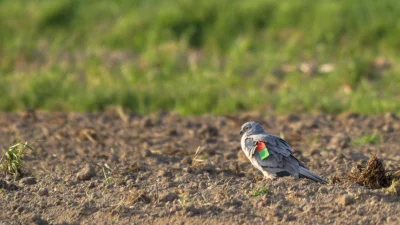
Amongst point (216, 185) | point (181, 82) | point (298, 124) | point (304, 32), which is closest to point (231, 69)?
point (181, 82)

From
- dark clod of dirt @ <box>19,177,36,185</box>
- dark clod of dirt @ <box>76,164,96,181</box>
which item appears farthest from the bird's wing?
dark clod of dirt @ <box>19,177,36,185</box>

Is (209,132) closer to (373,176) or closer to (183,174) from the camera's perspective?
(183,174)

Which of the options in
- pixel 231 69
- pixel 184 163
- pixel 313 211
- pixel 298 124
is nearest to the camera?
pixel 313 211

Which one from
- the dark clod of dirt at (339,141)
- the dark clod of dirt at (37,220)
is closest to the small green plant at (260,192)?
the dark clod of dirt at (37,220)

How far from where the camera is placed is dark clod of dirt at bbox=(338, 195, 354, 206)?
5.30 m

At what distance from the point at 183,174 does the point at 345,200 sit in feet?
4.87

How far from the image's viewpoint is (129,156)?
738 centimetres

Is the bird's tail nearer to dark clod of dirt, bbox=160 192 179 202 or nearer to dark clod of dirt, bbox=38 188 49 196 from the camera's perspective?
dark clod of dirt, bbox=160 192 179 202

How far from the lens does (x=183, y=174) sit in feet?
20.8

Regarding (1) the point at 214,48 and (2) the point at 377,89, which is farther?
(1) the point at 214,48

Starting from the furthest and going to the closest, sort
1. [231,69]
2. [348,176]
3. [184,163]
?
[231,69], [184,163], [348,176]

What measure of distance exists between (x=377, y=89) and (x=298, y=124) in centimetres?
244

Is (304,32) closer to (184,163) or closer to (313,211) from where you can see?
(184,163)

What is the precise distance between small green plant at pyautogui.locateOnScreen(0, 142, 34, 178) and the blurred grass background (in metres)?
4.02
